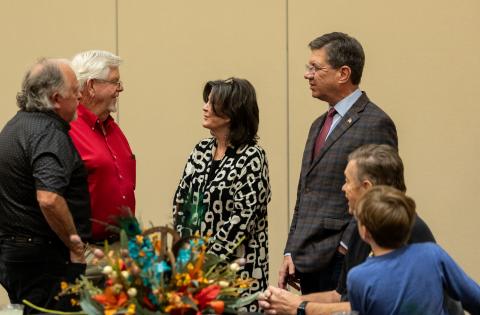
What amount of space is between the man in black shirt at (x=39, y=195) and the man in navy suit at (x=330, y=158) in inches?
35.0

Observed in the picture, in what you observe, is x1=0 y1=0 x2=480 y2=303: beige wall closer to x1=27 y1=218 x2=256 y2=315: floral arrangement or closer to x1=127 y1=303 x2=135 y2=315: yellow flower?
x1=27 y1=218 x2=256 y2=315: floral arrangement

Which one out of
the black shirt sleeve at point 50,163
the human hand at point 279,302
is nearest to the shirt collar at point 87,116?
the black shirt sleeve at point 50,163

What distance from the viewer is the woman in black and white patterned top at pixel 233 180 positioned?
4164 millimetres

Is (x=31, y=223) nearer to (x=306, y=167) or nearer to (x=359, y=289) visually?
(x=306, y=167)

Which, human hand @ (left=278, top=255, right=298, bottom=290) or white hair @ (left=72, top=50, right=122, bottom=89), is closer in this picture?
human hand @ (left=278, top=255, right=298, bottom=290)

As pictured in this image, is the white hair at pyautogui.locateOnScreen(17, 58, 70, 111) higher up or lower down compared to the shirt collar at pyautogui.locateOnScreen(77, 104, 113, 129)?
higher up

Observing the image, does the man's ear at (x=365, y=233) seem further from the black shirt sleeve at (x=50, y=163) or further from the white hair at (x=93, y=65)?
the white hair at (x=93, y=65)

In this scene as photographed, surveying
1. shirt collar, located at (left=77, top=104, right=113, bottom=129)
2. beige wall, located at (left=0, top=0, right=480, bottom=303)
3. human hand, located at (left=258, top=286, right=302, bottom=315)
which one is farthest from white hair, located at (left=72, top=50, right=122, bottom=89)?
human hand, located at (left=258, top=286, right=302, bottom=315)

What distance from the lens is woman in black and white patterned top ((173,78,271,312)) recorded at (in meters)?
4.16

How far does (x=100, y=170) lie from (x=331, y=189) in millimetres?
974

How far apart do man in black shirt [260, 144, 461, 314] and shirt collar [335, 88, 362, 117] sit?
38.0 inches

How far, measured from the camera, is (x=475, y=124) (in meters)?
5.50

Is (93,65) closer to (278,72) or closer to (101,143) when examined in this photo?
(101,143)

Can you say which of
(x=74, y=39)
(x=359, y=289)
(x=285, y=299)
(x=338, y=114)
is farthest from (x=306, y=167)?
(x=74, y=39)
